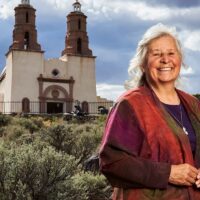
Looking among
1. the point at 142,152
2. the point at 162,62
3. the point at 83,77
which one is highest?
the point at 83,77

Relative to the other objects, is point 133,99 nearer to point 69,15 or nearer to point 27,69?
point 27,69

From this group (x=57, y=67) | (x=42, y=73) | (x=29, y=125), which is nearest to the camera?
(x=29, y=125)

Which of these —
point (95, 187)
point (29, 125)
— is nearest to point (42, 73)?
point (29, 125)

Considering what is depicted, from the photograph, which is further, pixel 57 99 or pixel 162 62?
pixel 57 99

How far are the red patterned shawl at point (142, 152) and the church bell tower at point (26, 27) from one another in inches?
1687

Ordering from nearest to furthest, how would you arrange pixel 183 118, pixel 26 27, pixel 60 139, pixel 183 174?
1. pixel 183 174
2. pixel 183 118
3. pixel 60 139
4. pixel 26 27

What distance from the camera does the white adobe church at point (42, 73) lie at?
1693 inches

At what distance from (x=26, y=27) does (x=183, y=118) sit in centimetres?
4379

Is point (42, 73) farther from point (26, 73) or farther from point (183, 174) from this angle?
point (183, 174)

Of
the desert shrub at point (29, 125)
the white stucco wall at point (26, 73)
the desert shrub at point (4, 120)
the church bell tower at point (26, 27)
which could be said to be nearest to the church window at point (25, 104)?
the white stucco wall at point (26, 73)

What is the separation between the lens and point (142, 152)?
8.66 ft

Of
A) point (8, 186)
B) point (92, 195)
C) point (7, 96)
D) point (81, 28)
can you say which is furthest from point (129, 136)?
point (81, 28)

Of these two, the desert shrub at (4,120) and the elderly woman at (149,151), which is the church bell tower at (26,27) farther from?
the elderly woman at (149,151)

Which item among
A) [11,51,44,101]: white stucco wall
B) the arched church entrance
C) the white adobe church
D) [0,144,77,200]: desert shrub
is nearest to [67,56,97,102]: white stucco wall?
the white adobe church
